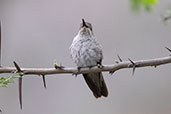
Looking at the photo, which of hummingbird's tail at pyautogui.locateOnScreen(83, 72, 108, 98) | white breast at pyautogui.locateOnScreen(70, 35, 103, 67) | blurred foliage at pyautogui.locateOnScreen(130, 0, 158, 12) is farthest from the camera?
white breast at pyautogui.locateOnScreen(70, 35, 103, 67)

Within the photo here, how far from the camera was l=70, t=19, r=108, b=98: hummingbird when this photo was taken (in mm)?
2350

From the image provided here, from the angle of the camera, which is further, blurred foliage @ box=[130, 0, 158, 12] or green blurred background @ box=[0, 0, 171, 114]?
green blurred background @ box=[0, 0, 171, 114]

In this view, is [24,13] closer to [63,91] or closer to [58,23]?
[58,23]

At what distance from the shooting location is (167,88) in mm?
4867

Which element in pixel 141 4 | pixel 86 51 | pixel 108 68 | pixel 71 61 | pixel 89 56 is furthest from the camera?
pixel 71 61

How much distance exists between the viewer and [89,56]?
2.52 meters

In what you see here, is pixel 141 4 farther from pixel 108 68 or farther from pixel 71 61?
pixel 71 61

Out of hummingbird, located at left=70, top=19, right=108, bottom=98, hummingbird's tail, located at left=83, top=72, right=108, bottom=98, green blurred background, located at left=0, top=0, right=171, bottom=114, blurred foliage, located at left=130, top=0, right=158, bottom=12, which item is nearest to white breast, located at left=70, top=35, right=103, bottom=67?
hummingbird, located at left=70, top=19, right=108, bottom=98

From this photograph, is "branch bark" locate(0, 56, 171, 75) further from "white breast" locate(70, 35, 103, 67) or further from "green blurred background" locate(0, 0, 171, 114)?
"green blurred background" locate(0, 0, 171, 114)

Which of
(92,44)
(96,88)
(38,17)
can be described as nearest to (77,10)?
(38,17)

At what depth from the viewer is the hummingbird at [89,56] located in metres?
2.35

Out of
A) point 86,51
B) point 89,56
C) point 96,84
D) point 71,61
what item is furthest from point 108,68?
point 71,61

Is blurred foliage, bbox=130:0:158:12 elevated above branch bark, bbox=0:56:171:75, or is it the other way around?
blurred foliage, bbox=130:0:158:12

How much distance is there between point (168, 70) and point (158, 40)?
1.60 ft
